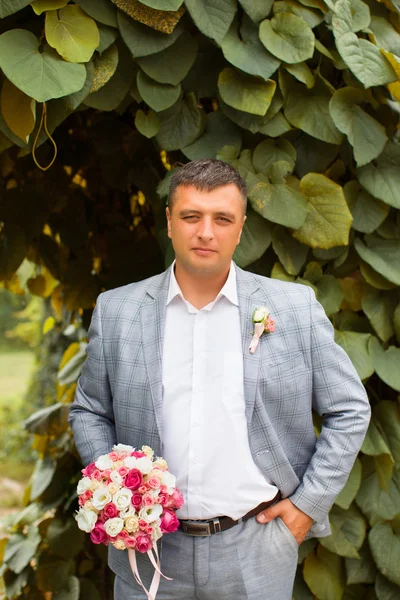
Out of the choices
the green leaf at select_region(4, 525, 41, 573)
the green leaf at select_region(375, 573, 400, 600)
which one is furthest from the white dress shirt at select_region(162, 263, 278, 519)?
the green leaf at select_region(4, 525, 41, 573)

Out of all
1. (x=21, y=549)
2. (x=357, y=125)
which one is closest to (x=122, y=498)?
(x=357, y=125)

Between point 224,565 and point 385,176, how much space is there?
1090 millimetres

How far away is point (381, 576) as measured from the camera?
2.05 meters

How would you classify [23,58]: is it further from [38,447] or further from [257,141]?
[38,447]

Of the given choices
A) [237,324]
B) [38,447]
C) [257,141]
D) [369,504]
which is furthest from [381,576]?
[38,447]

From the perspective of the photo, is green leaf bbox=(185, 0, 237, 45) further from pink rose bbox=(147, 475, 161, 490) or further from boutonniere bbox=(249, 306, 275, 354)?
pink rose bbox=(147, 475, 161, 490)

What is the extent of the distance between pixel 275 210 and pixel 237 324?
409 mm

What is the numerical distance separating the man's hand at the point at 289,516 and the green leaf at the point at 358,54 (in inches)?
40.1

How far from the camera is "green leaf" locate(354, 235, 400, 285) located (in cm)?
191

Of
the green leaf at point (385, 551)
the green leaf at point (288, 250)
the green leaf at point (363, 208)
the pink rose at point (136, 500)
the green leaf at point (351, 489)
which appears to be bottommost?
the green leaf at point (385, 551)

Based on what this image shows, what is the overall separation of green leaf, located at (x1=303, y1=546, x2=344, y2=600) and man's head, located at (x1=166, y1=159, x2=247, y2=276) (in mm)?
1040

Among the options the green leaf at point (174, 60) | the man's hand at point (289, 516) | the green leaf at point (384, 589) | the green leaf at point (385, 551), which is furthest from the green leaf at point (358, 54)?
the green leaf at point (384, 589)

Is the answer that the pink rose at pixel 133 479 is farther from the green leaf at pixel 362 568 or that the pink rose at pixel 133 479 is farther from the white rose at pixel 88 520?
the green leaf at pixel 362 568

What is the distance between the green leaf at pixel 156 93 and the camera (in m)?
1.69
